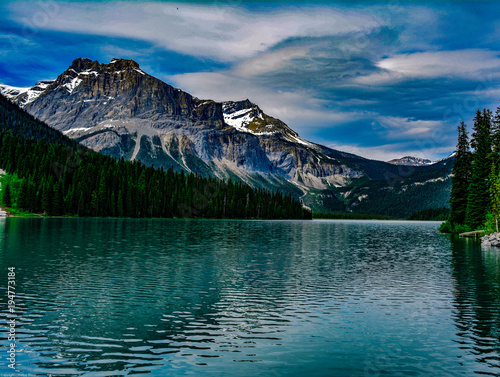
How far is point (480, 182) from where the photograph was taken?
321 feet

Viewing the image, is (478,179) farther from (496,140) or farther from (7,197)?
(7,197)

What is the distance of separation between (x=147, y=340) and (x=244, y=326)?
5.42 meters

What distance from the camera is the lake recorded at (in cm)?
1738

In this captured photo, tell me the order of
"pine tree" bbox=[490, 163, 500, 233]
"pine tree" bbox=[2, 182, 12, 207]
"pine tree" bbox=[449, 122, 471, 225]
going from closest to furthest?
"pine tree" bbox=[490, 163, 500, 233] → "pine tree" bbox=[449, 122, 471, 225] → "pine tree" bbox=[2, 182, 12, 207]

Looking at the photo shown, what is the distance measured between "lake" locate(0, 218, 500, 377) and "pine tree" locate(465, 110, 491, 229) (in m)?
59.1

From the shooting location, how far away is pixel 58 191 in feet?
590

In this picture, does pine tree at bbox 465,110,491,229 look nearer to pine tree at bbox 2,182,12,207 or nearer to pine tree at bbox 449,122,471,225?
pine tree at bbox 449,122,471,225

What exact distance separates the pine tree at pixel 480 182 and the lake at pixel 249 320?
5913 cm

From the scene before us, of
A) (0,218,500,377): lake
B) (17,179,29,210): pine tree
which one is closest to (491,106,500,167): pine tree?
(0,218,500,377): lake

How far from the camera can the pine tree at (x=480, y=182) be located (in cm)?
9788

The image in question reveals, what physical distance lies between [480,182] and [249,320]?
9241cm

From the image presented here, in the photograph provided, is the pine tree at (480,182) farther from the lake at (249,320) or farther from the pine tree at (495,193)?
the lake at (249,320)

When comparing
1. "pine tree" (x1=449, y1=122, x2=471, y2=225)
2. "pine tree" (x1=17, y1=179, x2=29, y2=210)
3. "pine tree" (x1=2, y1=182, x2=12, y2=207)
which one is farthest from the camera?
"pine tree" (x1=2, y1=182, x2=12, y2=207)

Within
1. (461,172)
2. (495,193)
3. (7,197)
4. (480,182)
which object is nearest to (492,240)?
(495,193)
